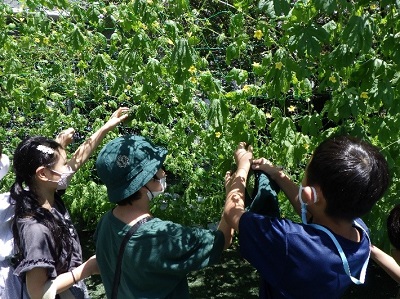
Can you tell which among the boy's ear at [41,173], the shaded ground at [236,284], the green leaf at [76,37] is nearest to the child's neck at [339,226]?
the boy's ear at [41,173]

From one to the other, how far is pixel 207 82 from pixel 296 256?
1233 millimetres

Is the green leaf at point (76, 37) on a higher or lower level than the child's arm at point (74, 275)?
higher

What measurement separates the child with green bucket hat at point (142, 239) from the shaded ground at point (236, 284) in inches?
103

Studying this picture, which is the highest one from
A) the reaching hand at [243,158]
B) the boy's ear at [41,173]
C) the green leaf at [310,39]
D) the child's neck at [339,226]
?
the green leaf at [310,39]

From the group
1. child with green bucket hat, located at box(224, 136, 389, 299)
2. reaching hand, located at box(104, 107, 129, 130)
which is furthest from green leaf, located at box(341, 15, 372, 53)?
reaching hand, located at box(104, 107, 129, 130)

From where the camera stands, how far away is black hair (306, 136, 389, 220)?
4.96ft

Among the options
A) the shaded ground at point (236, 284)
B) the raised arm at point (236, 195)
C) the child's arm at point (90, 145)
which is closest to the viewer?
the raised arm at point (236, 195)

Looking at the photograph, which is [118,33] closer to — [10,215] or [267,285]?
[10,215]

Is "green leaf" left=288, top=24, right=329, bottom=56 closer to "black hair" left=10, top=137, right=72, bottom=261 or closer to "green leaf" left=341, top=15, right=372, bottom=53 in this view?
"green leaf" left=341, top=15, right=372, bottom=53

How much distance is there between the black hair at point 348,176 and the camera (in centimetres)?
151

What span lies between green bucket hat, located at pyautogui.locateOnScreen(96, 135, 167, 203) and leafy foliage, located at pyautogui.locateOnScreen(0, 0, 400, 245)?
0.53 meters

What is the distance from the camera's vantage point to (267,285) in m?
1.72

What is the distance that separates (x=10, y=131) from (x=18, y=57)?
64 centimetres

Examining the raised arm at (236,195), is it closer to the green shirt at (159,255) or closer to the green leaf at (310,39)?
the green shirt at (159,255)
